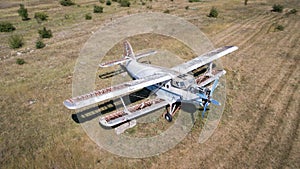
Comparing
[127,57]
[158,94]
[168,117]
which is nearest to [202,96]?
[168,117]

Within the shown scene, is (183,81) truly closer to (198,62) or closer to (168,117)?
(168,117)

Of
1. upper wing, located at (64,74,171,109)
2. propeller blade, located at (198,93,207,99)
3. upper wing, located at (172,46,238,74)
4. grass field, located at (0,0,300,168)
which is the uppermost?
upper wing, located at (172,46,238,74)

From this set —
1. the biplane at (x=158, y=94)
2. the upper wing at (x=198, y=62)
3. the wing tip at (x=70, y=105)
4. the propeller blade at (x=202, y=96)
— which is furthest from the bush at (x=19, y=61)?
the propeller blade at (x=202, y=96)

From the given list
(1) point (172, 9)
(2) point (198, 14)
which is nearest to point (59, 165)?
(2) point (198, 14)

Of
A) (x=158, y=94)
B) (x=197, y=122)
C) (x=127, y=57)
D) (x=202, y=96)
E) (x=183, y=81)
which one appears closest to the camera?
(x=202, y=96)

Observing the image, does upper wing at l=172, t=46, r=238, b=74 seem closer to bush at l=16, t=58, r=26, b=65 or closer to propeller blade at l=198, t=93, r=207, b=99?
propeller blade at l=198, t=93, r=207, b=99

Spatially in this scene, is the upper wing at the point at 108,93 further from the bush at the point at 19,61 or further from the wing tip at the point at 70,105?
the bush at the point at 19,61

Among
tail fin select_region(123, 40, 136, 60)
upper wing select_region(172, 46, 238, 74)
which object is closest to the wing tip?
upper wing select_region(172, 46, 238, 74)
